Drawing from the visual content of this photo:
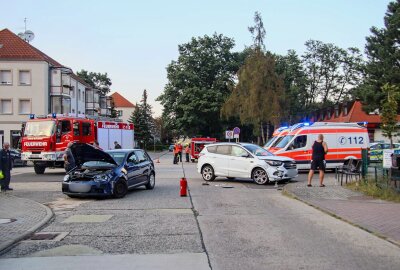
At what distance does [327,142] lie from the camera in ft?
82.8

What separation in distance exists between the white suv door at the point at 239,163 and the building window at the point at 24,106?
3881 cm

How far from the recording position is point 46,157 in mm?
23891

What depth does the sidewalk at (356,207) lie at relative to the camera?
917 centimetres

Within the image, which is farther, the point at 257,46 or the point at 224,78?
the point at 224,78

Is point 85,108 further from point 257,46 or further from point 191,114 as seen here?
point 257,46

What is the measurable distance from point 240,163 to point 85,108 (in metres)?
56.1

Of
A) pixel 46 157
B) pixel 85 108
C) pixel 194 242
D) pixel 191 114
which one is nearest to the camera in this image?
pixel 194 242

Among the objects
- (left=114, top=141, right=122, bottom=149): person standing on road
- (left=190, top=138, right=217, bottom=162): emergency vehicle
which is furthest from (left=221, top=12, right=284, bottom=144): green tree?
(left=114, top=141, right=122, bottom=149): person standing on road

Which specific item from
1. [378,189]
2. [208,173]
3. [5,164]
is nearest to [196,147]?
[208,173]

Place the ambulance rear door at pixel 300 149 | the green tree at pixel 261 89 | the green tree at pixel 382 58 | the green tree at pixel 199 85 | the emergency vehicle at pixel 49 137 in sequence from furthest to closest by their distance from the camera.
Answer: the green tree at pixel 199 85 < the green tree at pixel 261 89 < the green tree at pixel 382 58 < the ambulance rear door at pixel 300 149 < the emergency vehicle at pixel 49 137

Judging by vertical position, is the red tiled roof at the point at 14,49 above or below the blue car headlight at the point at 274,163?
above

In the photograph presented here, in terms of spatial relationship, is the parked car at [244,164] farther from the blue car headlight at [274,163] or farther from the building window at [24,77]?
the building window at [24,77]

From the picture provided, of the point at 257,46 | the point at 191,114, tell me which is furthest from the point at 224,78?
the point at 257,46

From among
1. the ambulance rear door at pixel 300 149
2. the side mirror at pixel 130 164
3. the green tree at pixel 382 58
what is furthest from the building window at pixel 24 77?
the side mirror at pixel 130 164
